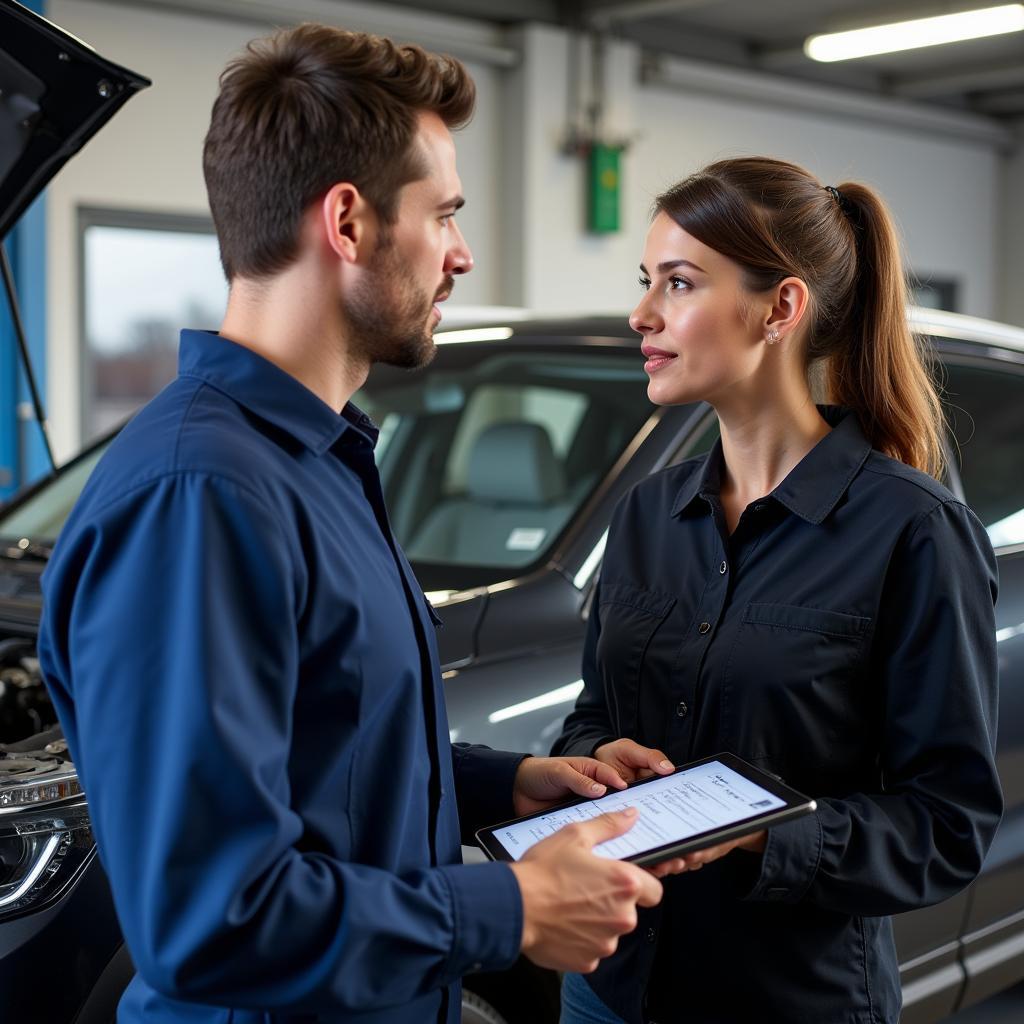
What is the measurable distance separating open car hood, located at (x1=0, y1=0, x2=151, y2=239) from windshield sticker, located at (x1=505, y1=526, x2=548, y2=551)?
41.8 inches

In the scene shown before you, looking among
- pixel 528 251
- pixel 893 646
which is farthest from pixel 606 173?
pixel 893 646

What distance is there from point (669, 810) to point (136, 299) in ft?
21.4

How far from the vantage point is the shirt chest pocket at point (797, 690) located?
4.96ft

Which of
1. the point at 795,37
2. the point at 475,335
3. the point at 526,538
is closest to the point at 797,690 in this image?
the point at 526,538

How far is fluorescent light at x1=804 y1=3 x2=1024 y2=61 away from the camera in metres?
8.09

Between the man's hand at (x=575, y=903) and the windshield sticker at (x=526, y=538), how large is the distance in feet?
4.56

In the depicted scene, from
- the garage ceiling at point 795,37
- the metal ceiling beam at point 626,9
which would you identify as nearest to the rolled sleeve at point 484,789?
A: the garage ceiling at point 795,37

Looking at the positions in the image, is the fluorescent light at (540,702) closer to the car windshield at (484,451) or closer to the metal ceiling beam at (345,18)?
the car windshield at (484,451)

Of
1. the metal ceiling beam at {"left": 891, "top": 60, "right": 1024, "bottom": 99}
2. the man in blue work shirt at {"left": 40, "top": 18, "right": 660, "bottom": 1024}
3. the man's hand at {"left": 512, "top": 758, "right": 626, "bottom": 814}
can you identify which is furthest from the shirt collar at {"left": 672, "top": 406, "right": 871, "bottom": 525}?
the metal ceiling beam at {"left": 891, "top": 60, "right": 1024, "bottom": 99}

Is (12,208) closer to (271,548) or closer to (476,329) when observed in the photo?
(476,329)

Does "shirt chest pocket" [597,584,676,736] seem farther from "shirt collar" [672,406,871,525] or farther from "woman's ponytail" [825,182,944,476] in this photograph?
"woman's ponytail" [825,182,944,476]

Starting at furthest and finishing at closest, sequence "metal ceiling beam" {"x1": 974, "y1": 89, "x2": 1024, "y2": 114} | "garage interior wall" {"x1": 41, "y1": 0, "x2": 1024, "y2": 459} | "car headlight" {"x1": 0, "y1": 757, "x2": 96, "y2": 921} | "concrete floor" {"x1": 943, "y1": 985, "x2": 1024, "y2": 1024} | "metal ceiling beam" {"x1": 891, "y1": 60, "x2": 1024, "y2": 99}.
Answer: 1. "metal ceiling beam" {"x1": 974, "y1": 89, "x2": 1024, "y2": 114}
2. "metal ceiling beam" {"x1": 891, "y1": 60, "x2": 1024, "y2": 99}
3. "garage interior wall" {"x1": 41, "y1": 0, "x2": 1024, "y2": 459}
4. "concrete floor" {"x1": 943, "y1": 985, "x2": 1024, "y2": 1024}
5. "car headlight" {"x1": 0, "y1": 757, "x2": 96, "y2": 921}

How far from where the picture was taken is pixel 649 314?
1704 millimetres

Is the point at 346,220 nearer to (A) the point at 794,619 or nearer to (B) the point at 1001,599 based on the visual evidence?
(A) the point at 794,619
